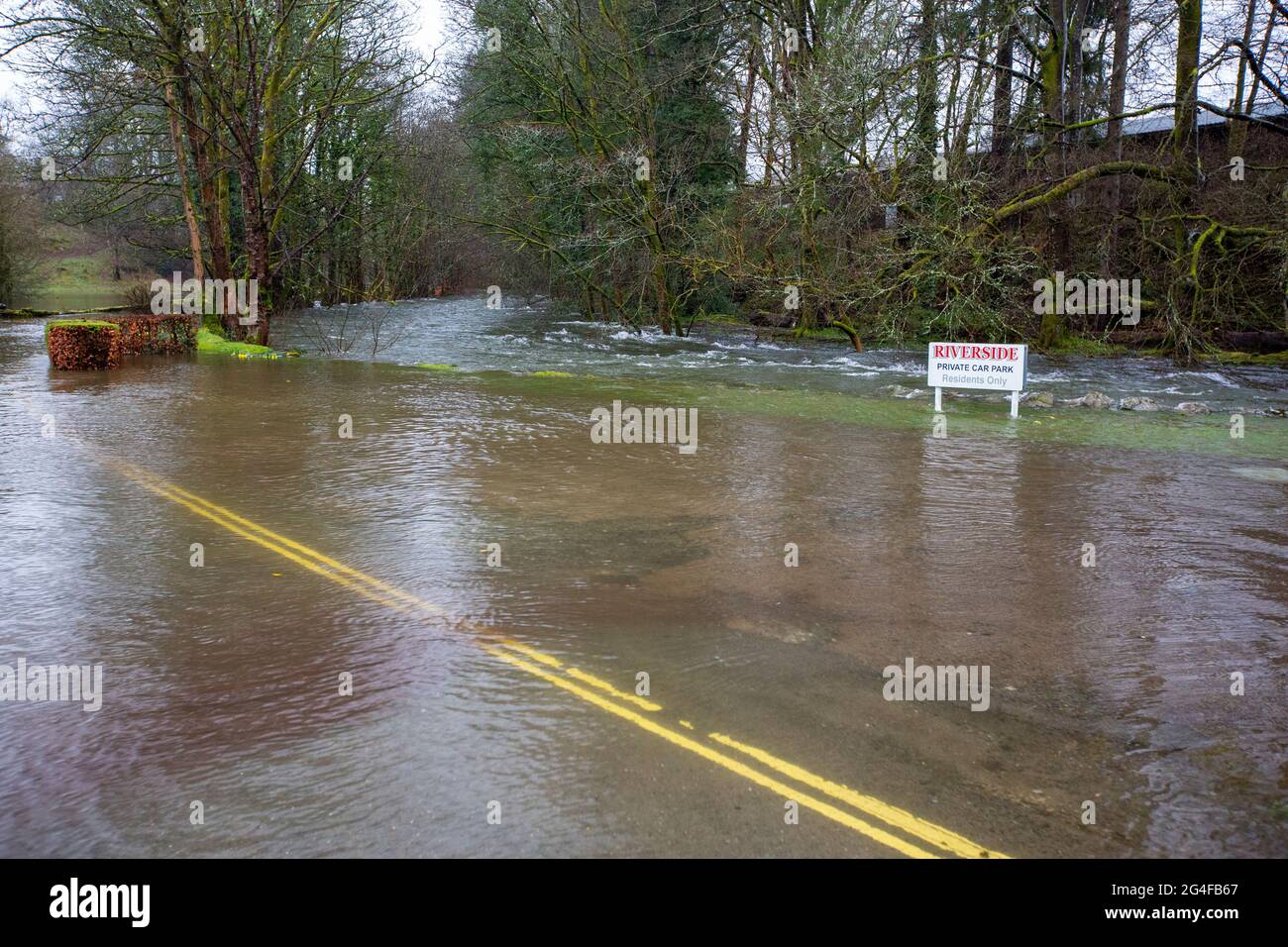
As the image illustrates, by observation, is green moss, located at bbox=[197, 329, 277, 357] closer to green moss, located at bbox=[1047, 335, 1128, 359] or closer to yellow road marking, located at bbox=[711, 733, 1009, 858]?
green moss, located at bbox=[1047, 335, 1128, 359]

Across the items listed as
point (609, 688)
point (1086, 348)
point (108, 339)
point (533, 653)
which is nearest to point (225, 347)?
point (108, 339)

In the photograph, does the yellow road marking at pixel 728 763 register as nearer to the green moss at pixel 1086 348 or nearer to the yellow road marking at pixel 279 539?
the yellow road marking at pixel 279 539

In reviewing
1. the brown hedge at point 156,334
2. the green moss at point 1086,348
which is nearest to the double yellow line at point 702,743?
the brown hedge at point 156,334

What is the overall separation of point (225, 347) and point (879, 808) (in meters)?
22.3

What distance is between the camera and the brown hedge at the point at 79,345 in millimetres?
18391

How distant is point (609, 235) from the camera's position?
30922 millimetres

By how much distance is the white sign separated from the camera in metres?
14.9

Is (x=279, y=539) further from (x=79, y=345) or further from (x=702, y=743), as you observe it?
(x=79, y=345)

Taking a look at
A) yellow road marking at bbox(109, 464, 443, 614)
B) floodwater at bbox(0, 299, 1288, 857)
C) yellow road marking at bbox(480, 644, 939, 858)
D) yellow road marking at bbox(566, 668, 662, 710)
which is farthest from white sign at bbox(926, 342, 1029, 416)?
yellow road marking at bbox(480, 644, 939, 858)

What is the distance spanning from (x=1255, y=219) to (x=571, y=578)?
2088 centimetres

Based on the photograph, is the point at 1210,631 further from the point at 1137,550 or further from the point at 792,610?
the point at 792,610

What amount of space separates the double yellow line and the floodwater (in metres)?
0.03

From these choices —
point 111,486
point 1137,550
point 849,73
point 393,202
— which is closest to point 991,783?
point 1137,550

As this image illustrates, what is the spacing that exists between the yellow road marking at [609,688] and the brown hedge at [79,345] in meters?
17.3
